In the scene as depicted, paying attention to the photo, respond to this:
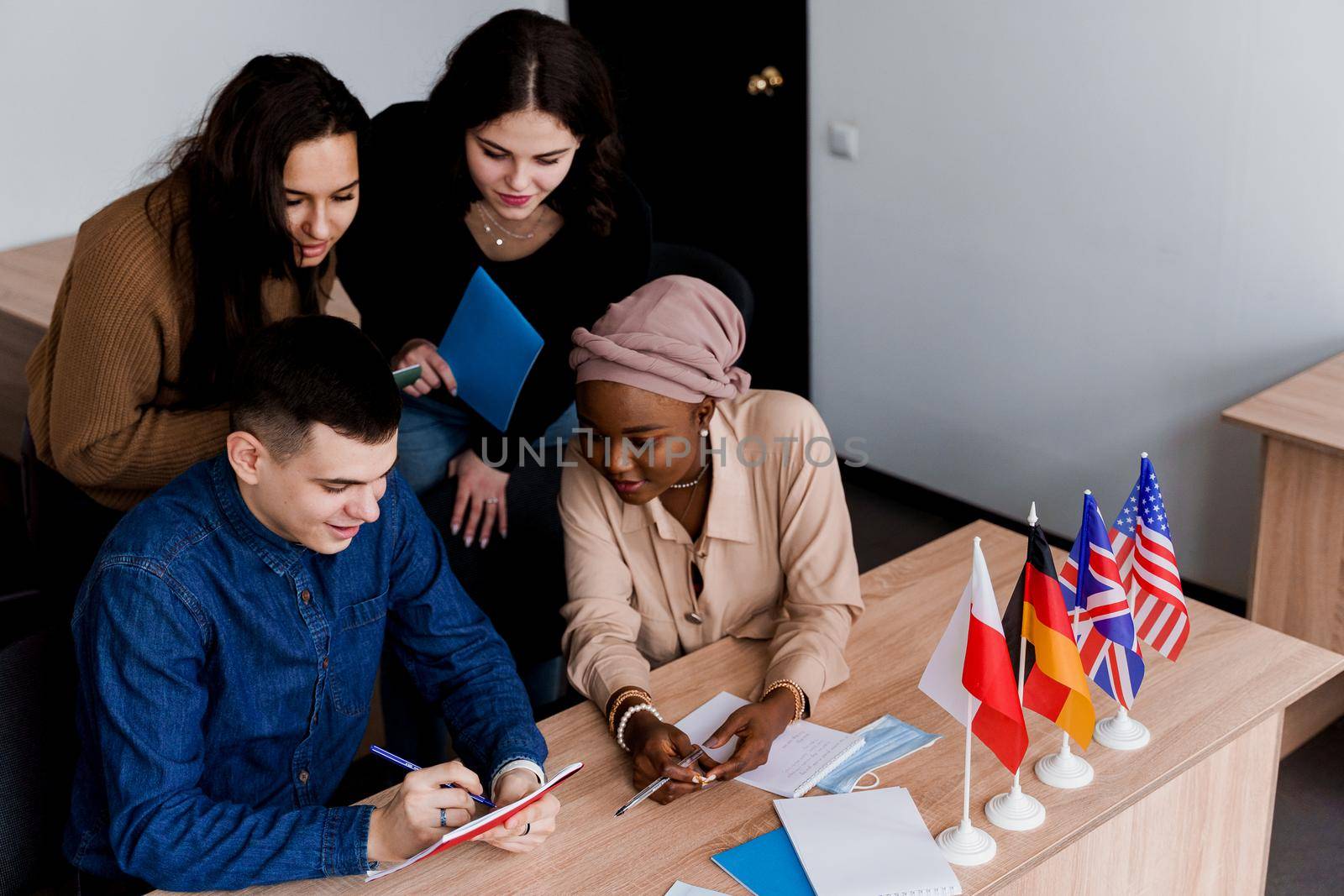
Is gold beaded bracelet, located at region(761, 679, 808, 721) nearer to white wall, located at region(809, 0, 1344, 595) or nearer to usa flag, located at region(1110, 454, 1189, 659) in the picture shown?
usa flag, located at region(1110, 454, 1189, 659)

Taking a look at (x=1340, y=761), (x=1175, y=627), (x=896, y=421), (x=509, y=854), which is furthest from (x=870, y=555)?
(x=509, y=854)

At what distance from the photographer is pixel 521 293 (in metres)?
2.42

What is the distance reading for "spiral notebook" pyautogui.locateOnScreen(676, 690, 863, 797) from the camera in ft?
5.94

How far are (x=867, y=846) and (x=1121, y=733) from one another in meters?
0.41

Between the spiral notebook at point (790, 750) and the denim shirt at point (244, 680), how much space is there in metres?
0.25

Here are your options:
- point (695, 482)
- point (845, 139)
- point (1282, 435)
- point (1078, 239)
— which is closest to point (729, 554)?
point (695, 482)

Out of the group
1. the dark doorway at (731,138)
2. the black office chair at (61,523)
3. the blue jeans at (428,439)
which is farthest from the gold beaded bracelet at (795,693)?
the dark doorway at (731,138)

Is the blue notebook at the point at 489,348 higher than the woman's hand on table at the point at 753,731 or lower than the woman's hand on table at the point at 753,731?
higher

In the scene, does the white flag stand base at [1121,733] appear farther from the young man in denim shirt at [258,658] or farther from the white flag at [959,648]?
the young man in denim shirt at [258,658]

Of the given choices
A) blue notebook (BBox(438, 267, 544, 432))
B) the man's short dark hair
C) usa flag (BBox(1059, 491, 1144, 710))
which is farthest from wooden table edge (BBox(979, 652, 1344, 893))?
blue notebook (BBox(438, 267, 544, 432))

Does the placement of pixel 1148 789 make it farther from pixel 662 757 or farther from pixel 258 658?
pixel 258 658

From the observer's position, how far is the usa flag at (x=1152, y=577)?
187cm

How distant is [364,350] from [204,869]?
2.15 ft

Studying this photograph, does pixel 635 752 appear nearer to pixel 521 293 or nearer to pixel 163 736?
pixel 163 736
